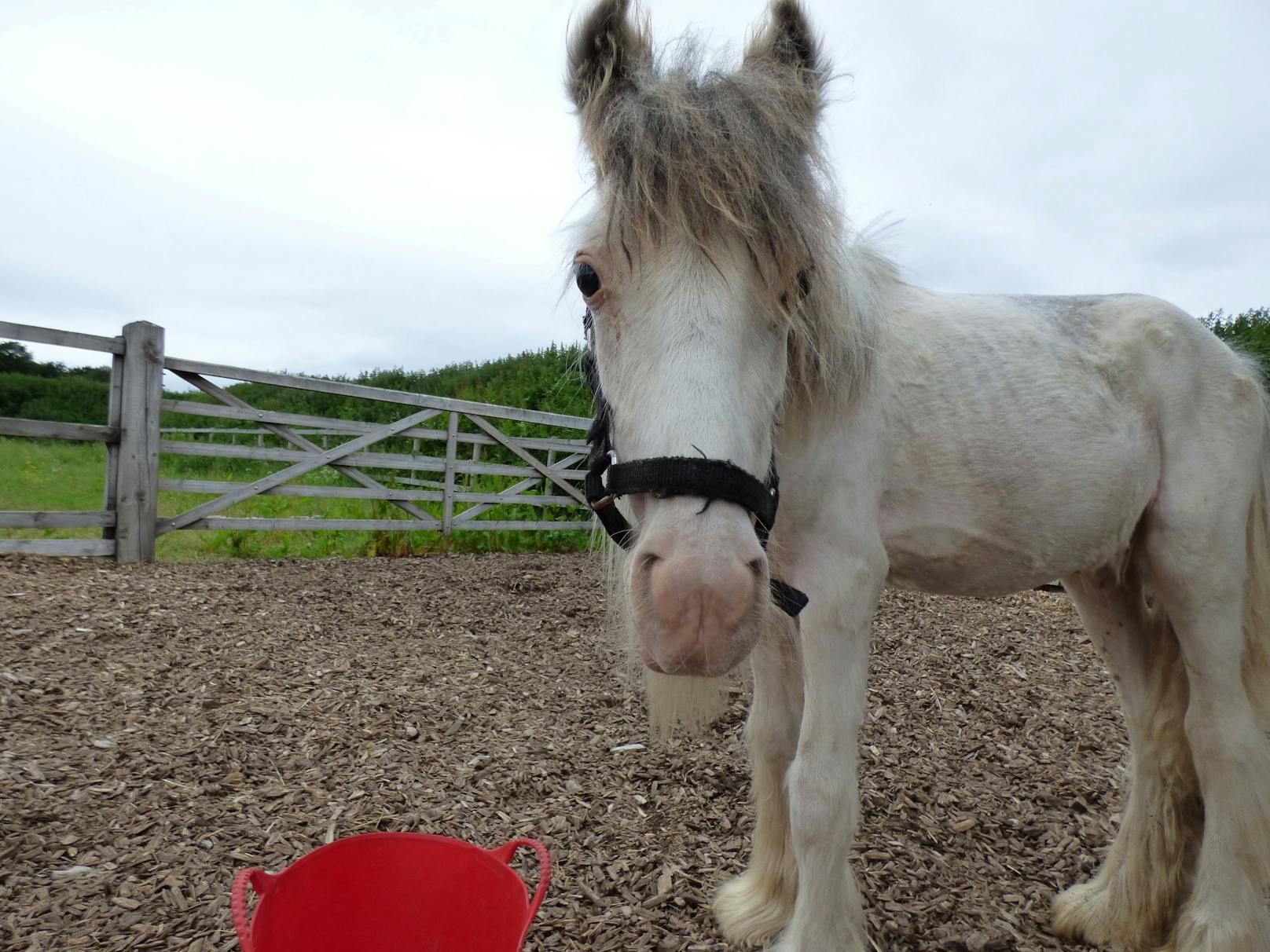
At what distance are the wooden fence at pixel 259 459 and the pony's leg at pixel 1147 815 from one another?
6021mm

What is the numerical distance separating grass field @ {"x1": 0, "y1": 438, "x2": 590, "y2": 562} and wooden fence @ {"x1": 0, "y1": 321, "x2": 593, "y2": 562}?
0.18 metres

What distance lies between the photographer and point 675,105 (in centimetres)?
138

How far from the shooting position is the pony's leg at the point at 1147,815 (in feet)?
6.88

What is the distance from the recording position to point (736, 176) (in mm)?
1325

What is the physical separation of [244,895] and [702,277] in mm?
1216

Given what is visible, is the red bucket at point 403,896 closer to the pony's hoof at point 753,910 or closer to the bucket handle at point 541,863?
the bucket handle at point 541,863

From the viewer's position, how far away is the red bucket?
1.40 meters

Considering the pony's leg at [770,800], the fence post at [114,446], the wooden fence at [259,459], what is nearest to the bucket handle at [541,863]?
the pony's leg at [770,800]

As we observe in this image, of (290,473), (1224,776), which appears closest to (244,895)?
(1224,776)

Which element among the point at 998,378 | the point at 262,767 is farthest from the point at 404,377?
the point at 998,378

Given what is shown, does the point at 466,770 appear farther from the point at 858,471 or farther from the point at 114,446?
the point at 114,446

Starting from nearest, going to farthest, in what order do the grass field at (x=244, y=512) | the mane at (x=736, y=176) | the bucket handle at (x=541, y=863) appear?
the bucket handle at (x=541, y=863) < the mane at (x=736, y=176) < the grass field at (x=244, y=512)

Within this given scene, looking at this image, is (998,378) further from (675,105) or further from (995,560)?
(675,105)

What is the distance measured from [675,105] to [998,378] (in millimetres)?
1196
